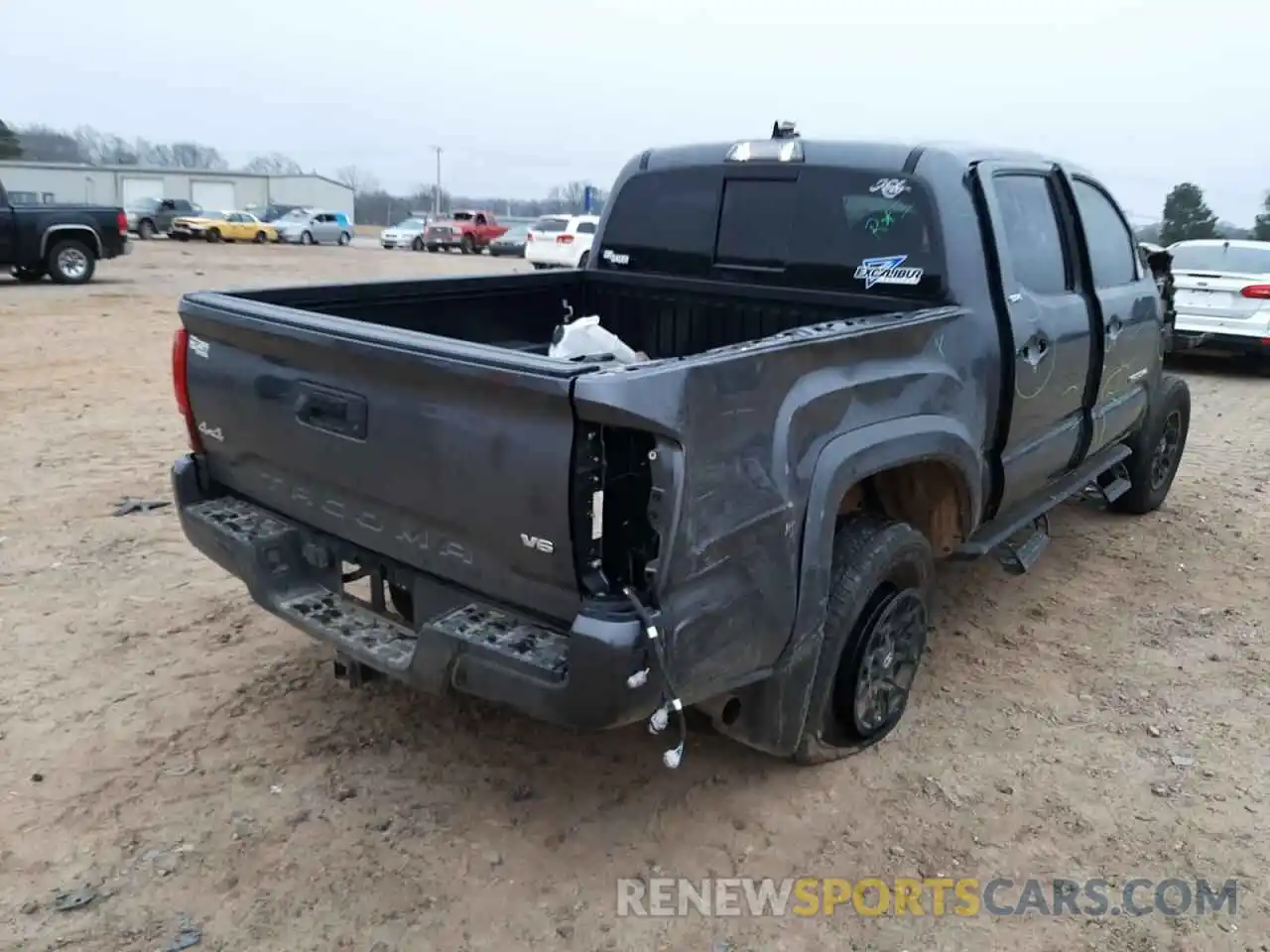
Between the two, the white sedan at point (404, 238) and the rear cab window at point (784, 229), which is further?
the white sedan at point (404, 238)

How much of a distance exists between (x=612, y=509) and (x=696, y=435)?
26 cm

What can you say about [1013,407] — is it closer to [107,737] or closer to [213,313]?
[213,313]

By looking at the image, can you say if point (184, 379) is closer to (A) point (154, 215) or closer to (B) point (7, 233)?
(B) point (7, 233)

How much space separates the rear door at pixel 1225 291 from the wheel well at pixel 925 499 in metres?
8.67

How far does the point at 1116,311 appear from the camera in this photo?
4.77 m

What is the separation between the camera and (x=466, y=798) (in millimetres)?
3229

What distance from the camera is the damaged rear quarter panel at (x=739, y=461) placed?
93.7 inches

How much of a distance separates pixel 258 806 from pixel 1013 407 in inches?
115

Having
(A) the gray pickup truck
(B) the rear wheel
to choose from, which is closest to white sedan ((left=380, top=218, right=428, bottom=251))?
(A) the gray pickup truck

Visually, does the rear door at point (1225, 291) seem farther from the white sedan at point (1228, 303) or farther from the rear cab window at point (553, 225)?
the rear cab window at point (553, 225)

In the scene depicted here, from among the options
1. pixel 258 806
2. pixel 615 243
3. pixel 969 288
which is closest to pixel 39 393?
pixel 615 243

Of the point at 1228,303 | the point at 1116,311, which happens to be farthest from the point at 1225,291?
the point at 1116,311

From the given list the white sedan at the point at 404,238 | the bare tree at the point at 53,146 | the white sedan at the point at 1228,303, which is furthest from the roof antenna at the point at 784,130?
the bare tree at the point at 53,146

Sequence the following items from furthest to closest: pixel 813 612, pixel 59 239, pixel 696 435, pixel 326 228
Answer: pixel 326 228 → pixel 59 239 → pixel 813 612 → pixel 696 435
